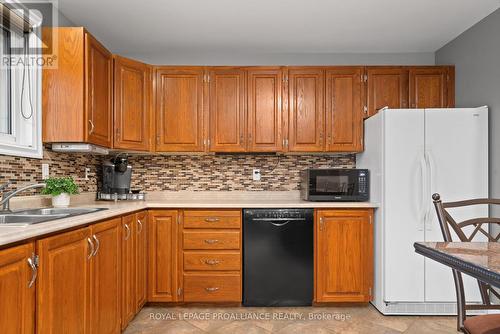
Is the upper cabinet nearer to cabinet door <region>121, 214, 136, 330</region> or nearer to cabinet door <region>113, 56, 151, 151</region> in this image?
cabinet door <region>113, 56, 151, 151</region>

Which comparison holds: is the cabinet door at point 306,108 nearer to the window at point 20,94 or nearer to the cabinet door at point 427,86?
the cabinet door at point 427,86

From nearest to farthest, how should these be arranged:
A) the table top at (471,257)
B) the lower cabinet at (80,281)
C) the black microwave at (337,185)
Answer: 1. the table top at (471,257)
2. the lower cabinet at (80,281)
3. the black microwave at (337,185)

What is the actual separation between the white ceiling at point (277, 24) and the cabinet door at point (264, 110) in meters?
0.33

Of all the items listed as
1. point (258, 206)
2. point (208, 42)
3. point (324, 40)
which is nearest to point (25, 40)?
point (208, 42)

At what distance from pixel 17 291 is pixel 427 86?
3.55 metres

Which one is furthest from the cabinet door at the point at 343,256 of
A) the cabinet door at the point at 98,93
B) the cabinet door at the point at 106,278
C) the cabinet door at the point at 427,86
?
the cabinet door at the point at 98,93

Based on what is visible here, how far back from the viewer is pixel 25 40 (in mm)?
2578

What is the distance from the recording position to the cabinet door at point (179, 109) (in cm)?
347

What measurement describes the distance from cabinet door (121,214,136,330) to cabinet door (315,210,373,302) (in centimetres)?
152

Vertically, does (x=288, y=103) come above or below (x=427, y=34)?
below

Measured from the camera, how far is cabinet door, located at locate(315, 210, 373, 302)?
3172 mm

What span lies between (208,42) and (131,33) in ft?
2.28

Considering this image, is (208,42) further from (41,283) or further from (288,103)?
(41,283)

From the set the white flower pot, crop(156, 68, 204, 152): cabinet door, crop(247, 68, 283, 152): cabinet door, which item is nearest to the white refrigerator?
crop(247, 68, 283, 152): cabinet door
